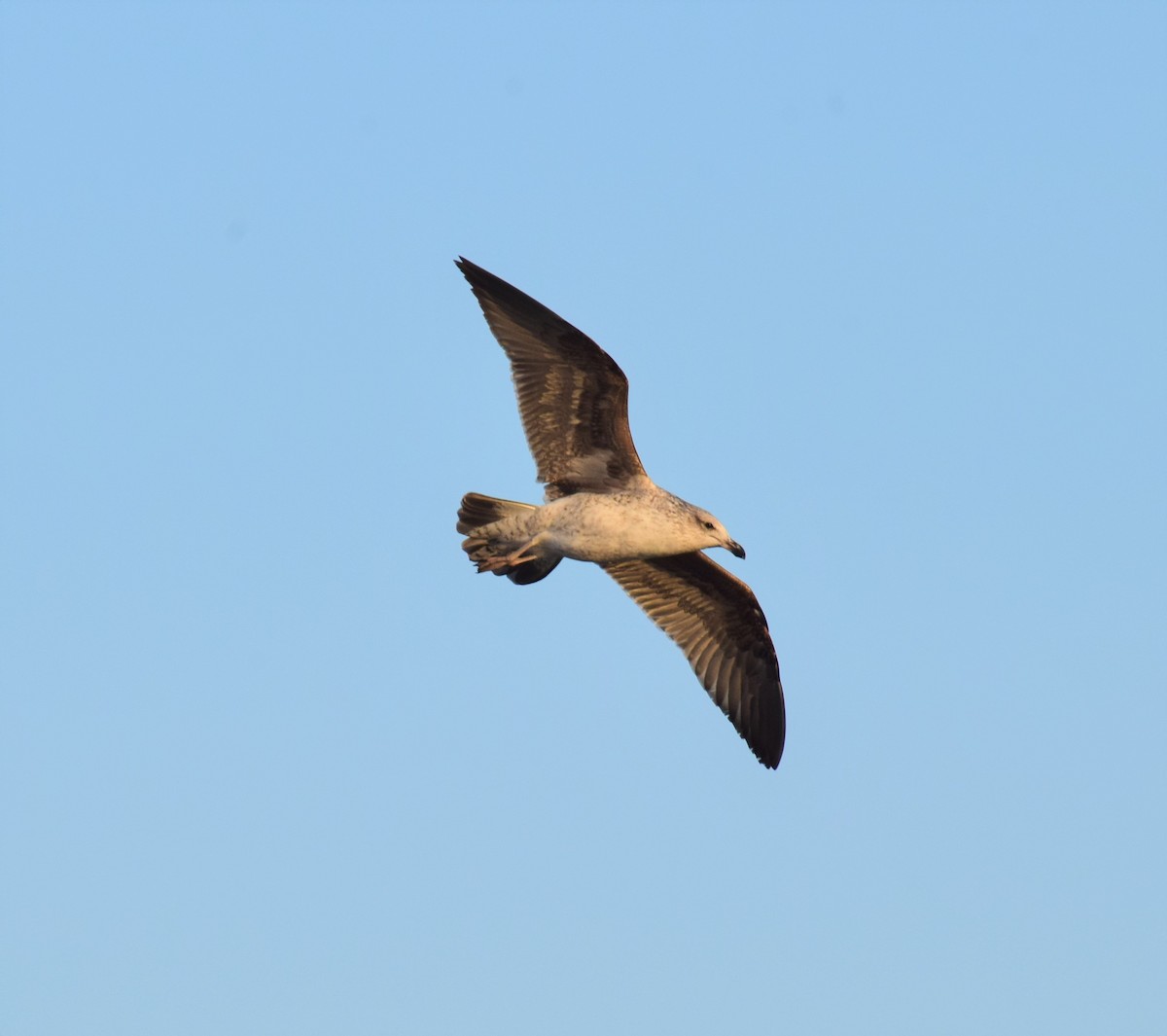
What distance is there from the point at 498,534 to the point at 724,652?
288 centimetres

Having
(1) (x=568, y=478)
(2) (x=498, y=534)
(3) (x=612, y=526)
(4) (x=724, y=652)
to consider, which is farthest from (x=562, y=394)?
(4) (x=724, y=652)

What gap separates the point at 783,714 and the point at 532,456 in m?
3.79

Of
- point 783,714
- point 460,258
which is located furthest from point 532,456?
point 783,714

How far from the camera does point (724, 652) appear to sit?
681 inches

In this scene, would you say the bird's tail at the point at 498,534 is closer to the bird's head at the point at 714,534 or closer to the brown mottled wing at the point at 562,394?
the brown mottled wing at the point at 562,394

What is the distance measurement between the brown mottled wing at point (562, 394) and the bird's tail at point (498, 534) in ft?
1.32

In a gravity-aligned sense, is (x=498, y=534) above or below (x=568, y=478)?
below

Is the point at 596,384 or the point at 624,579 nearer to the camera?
the point at 596,384

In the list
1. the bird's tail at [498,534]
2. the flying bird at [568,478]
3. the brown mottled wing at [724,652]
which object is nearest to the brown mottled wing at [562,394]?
the flying bird at [568,478]

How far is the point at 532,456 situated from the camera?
51.4 feet

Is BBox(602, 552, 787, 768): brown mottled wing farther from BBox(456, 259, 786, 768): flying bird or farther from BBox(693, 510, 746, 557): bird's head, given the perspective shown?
BBox(693, 510, 746, 557): bird's head

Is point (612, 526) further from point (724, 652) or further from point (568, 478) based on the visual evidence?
point (724, 652)

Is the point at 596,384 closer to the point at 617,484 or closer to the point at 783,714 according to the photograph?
the point at 617,484

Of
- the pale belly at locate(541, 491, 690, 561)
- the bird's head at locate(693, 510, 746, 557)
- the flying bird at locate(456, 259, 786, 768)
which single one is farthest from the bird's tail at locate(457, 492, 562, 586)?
the bird's head at locate(693, 510, 746, 557)
